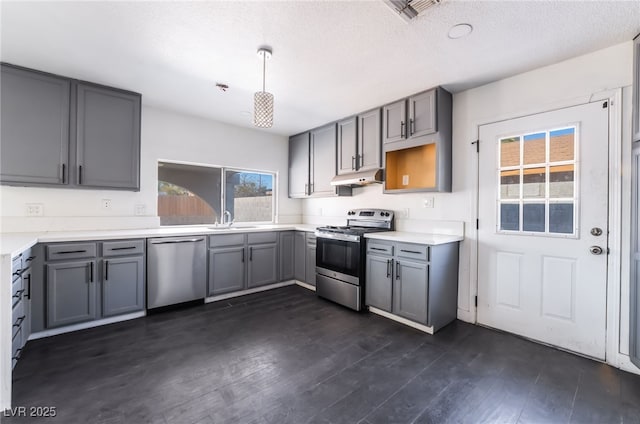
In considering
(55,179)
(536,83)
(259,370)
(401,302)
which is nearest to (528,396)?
(401,302)

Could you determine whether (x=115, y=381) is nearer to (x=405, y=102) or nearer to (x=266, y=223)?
(x=266, y=223)

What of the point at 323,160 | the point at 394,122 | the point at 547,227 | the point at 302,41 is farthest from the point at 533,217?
the point at 323,160

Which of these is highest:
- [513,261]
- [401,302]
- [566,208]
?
[566,208]

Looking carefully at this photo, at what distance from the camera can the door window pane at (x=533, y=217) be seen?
8.19 feet

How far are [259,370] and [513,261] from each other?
2.48 metres

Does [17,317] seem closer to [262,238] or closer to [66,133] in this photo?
[66,133]

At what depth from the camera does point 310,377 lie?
1.95 metres

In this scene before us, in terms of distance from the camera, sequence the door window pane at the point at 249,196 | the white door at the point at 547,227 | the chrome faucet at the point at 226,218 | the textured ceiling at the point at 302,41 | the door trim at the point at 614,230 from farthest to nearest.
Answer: the door window pane at the point at 249,196 < the chrome faucet at the point at 226,218 < the white door at the point at 547,227 < the door trim at the point at 614,230 < the textured ceiling at the point at 302,41

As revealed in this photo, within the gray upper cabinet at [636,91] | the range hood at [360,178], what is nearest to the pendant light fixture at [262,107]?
the range hood at [360,178]

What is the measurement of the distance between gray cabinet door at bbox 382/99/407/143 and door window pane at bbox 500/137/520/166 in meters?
0.96

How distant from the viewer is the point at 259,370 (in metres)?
2.03

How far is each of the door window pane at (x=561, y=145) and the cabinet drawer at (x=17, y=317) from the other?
4419 mm

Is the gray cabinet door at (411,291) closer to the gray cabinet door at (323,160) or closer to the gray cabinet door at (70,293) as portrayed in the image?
the gray cabinet door at (323,160)

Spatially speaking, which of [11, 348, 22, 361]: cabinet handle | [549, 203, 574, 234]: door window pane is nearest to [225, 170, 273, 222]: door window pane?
[11, 348, 22, 361]: cabinet handle
